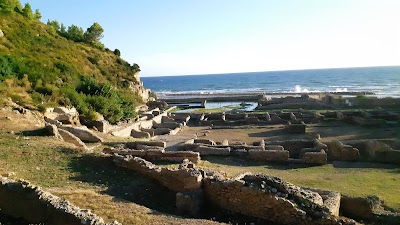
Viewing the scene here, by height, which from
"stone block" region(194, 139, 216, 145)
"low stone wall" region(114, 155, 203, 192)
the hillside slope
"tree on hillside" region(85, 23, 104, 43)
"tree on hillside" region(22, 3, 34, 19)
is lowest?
"stone block" region(194, 139, 216, 145)

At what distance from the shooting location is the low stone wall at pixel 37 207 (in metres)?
7.96

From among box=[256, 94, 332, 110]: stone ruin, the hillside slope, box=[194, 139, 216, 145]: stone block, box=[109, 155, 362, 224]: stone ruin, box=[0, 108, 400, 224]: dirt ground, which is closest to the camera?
box=[109, 155, 362, 224]: stone ruin

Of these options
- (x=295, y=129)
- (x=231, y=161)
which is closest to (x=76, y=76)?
(x=295, y=129)

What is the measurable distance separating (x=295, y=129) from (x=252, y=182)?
21.9 meters

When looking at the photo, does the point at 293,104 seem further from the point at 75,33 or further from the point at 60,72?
the point at 75,33

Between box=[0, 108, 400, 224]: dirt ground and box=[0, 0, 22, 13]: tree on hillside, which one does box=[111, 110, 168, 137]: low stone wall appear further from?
box=[0, 0, 22, 13]: tree on hillside

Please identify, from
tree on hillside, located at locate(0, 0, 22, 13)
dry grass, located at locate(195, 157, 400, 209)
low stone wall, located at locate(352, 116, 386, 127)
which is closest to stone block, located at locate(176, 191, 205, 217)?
dry grass, located at locate(195, 157, 400, 209)

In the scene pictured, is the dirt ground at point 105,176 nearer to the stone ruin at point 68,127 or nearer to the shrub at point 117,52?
the stone ruin at point 68,127

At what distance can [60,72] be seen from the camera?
4141cm

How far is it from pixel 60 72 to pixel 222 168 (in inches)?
1159

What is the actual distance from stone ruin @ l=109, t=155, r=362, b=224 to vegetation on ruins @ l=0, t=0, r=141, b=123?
59.2 ft

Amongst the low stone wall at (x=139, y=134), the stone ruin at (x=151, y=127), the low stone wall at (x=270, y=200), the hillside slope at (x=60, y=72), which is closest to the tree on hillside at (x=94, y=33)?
the hillside slope at (x=60, y=72)

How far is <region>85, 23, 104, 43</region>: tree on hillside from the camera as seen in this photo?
70938mm

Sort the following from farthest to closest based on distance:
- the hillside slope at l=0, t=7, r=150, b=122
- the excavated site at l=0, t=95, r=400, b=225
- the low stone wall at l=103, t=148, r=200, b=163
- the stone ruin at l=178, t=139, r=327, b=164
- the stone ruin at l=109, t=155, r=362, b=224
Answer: the hillside slope at l=0, t=7, r=150, b=122 → the stone ruin at l=178, t=139, r=327, b=164 → the low stone wall at l=103, t=148, r=200, b=163 → the stone ruin at l=109, t=155, r=362, b=224 → the excavated site at l=0, t=95, r=400, b=225
